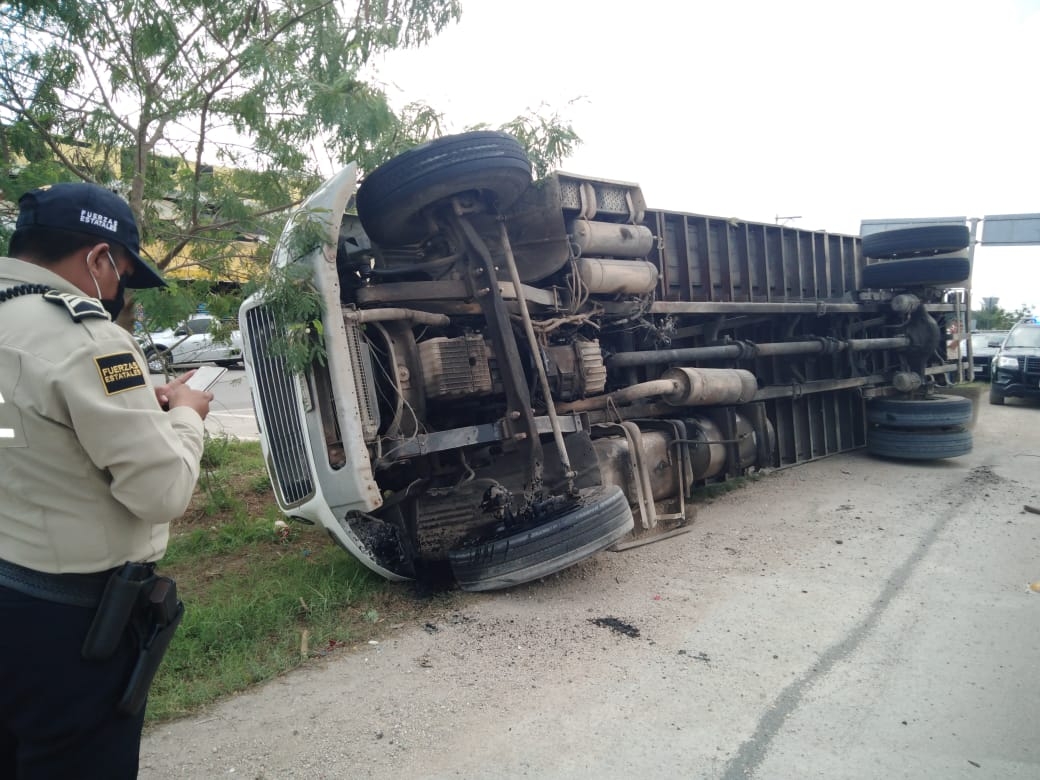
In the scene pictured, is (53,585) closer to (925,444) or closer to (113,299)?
(113,299)

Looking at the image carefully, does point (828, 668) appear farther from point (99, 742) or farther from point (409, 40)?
point (409, 40)

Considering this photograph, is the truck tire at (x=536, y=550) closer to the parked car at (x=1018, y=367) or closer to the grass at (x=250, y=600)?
the grass at (x=250, y=600)

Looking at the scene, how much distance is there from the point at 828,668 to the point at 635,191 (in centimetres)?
379

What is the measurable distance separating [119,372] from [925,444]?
8556 millimetres

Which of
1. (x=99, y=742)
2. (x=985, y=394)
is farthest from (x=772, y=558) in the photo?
(x=985, y=394)

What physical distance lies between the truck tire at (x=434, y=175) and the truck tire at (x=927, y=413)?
622cm

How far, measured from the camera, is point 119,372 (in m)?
1.55

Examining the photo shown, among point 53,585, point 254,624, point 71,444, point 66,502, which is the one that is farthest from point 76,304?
point 254,624

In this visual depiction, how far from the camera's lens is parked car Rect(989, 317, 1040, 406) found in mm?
13094

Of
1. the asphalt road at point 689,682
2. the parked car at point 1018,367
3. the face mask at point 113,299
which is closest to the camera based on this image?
the face mask at point 113,299

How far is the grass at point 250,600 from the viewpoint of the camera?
3.26 metres

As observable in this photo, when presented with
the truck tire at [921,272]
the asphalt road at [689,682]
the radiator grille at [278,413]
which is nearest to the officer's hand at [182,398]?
the asphalt road at [689,682]

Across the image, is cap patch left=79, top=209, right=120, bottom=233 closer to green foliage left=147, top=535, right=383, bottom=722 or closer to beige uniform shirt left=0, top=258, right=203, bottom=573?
beige uniform shirt left=0, top=258, right=203, bottom=573

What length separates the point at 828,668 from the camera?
3154mm
